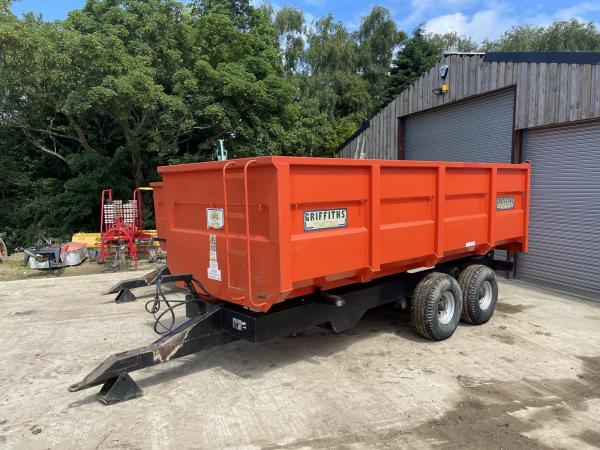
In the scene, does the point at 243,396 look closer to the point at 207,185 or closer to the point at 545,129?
the point at 207,185

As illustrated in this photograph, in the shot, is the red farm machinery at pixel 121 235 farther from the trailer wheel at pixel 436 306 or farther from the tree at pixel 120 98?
the trailer wheel at pixel 436 306

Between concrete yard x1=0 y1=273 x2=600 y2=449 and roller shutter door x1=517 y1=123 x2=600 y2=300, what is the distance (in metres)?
2.17

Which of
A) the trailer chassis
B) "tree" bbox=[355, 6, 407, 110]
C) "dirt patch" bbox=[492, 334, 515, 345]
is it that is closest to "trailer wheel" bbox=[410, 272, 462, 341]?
the trailer chassis

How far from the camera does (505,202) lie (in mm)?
6379

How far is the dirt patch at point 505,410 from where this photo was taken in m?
3.38

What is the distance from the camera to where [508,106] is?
9305 millimetres

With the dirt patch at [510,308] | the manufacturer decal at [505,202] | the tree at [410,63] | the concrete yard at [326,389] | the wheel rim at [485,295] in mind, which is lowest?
the dirt patch at [510,308]

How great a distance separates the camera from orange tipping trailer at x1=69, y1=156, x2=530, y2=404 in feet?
12.3

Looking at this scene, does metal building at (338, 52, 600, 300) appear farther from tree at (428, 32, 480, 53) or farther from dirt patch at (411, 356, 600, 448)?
tree at (428, 32, 480, 53)

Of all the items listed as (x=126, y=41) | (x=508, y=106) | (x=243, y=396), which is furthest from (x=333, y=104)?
(x=243, y=396)

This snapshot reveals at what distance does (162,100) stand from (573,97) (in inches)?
405

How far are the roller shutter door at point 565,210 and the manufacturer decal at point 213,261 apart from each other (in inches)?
275

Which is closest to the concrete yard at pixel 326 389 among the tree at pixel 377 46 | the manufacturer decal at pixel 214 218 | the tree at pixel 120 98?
the manufacturer decal at pixel 214 218

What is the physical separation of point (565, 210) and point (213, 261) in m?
7.10
